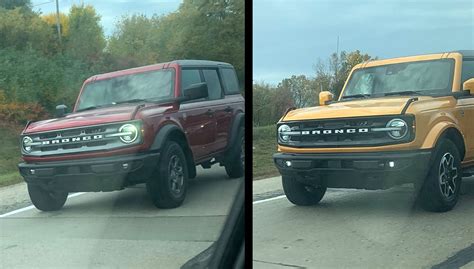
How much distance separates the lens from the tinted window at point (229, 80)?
321cm

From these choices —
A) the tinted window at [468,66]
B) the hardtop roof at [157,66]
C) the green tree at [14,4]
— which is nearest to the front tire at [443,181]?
the tinted window at [468,66]

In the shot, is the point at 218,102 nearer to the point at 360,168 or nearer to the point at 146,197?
the point at 146,197

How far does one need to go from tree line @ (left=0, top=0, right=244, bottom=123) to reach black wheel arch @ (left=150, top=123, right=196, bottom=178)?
37 centimetres

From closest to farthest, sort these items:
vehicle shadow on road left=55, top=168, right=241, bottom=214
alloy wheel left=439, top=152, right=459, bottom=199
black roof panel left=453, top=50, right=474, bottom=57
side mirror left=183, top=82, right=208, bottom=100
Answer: black roof panel left=453, top=50, right=474, bottom=57, alloy wheel left=439, top=152, right=459, bottom=199, vehicle shadow on road left=55, top=168, right=241, bottom=214, side mirror left=183, top=82, right=208, bottom=100

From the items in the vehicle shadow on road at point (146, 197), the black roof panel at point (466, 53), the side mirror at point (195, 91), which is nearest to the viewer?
the black roof panel at point (466, 53)

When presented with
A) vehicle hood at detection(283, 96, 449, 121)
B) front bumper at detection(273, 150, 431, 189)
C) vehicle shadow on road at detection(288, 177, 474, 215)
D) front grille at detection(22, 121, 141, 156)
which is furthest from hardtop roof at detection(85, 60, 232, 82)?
vehicle shadow on road at detection(288, 177, 474, 215)

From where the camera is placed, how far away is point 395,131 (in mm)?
2902

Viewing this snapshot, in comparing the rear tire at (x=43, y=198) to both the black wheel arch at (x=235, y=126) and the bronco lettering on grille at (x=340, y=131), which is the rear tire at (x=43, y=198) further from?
the bronco lettering on grille at (x=340, y=131)

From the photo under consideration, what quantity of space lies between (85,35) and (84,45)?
0.05 meters

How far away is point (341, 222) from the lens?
304 centimetres

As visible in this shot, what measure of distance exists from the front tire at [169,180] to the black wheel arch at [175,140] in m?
0.02

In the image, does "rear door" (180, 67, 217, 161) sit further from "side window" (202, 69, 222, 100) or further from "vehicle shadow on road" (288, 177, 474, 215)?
"vehicle shadow on road" (288, 177, 474, 215)

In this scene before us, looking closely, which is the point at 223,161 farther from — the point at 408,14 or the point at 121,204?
the point at 408,14

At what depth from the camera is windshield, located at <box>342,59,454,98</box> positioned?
2887 millimetres
